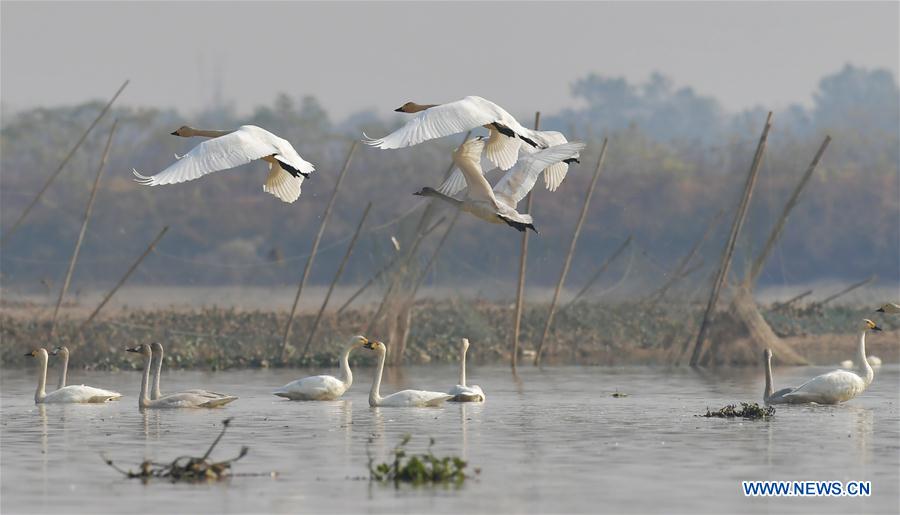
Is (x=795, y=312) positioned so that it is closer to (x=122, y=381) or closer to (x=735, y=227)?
(x=735, y=227)

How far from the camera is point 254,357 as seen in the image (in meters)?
32.0

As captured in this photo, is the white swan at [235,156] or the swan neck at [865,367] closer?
the white swan at [235,156]

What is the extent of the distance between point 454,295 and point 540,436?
20.3 metres

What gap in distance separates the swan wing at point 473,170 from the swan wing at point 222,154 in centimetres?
208

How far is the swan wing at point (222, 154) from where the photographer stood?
701 inches

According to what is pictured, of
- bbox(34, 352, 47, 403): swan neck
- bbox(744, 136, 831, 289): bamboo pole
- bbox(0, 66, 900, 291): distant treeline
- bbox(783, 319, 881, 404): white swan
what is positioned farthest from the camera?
bbox(0, 66, 900, 291): distant treeline

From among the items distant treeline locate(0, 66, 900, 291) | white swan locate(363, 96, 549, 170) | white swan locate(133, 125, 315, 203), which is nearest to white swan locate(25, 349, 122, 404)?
white swan locate(133, 125, 315, 203)

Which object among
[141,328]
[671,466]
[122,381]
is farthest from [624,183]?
[671,466]

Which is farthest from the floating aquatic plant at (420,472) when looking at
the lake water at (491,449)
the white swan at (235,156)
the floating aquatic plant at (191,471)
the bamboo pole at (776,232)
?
the bamboo pole at (776,232)

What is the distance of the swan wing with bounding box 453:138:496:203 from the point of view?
62.4 feet

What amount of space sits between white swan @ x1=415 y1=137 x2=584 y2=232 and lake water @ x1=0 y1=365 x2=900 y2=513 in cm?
229

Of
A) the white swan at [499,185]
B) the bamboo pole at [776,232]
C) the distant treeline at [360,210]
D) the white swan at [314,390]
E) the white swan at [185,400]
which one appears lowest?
the white swan at [185,400]

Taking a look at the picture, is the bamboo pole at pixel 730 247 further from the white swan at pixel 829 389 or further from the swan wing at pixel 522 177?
the swan wing at pixel 522 177

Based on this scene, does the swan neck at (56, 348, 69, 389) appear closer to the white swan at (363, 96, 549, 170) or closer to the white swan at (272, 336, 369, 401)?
the white swan at (272, 336, 369, 401)
